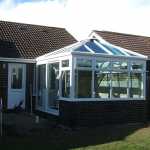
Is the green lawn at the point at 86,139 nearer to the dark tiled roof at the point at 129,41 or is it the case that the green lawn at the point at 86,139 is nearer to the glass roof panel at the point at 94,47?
the glass roof panel at the point at 94,47

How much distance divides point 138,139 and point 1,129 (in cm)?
491

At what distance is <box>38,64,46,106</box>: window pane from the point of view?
65.9 feet

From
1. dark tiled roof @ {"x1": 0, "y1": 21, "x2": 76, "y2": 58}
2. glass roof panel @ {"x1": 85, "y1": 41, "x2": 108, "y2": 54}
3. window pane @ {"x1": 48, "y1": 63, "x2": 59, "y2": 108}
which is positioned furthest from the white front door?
glass roof panel @ {"x1": 85, "y1": 41, "x2": 108, "y2": 54}

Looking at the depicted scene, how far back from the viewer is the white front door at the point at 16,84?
21250 millimetres

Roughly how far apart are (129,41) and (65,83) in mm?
9729

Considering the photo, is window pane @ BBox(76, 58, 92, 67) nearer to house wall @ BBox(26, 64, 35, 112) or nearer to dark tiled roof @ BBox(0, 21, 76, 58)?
house wall @ BBox(26, 64, 35, 112)

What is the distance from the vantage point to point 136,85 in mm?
18094

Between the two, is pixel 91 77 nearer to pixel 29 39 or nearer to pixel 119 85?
pixel 119 85

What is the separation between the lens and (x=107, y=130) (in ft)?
50.4

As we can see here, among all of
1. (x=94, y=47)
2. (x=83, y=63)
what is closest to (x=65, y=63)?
(x=83, y=63)

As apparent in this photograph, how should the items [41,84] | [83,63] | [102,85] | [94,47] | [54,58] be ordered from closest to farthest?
[83,63] < [102,85] < [94,47] < [54,58] < [41,84]

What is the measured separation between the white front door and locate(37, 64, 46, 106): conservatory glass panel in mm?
1220

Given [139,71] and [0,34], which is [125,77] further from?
[0,34]

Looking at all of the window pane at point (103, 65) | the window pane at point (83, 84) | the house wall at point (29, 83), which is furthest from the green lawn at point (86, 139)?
the house wall at point (29, 83)
